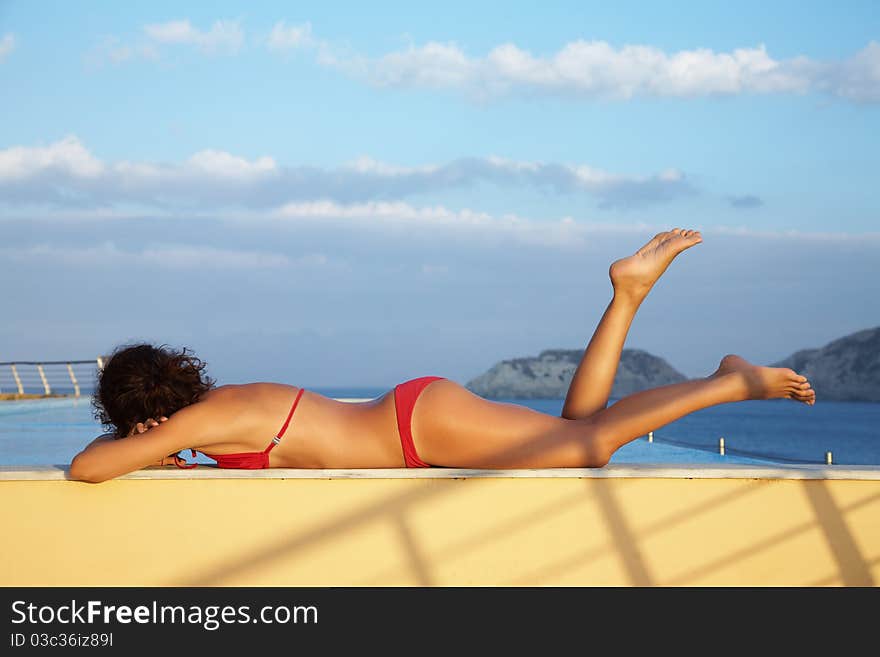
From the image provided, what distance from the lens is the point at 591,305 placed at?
109 feet

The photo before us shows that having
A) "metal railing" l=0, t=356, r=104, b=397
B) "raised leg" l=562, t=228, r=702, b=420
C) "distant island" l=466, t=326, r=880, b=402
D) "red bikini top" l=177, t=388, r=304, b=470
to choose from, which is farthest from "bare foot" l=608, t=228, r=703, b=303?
"distant island" l=466, t=326, r=880, b=402

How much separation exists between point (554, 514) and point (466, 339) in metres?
19.8

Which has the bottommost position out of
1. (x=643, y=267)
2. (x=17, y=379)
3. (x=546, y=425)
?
(x=17, y=379)

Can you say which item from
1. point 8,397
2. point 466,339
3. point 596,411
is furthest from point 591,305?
point 596,411

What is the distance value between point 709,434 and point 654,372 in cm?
977

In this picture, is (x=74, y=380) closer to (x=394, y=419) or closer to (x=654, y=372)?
(x=394, y=419)

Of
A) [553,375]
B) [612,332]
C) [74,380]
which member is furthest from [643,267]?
[553,375]

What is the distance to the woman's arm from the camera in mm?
2303

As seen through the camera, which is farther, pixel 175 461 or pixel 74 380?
pixel 74 380

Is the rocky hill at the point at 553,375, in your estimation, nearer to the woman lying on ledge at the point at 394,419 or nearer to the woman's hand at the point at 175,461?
the woman lying on ledge at the point at 394,419

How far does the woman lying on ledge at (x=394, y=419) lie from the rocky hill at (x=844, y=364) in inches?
1817

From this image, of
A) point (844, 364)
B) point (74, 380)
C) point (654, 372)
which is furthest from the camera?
point (844, 364)

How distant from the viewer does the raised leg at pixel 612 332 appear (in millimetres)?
2602

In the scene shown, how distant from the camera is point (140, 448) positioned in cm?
230
